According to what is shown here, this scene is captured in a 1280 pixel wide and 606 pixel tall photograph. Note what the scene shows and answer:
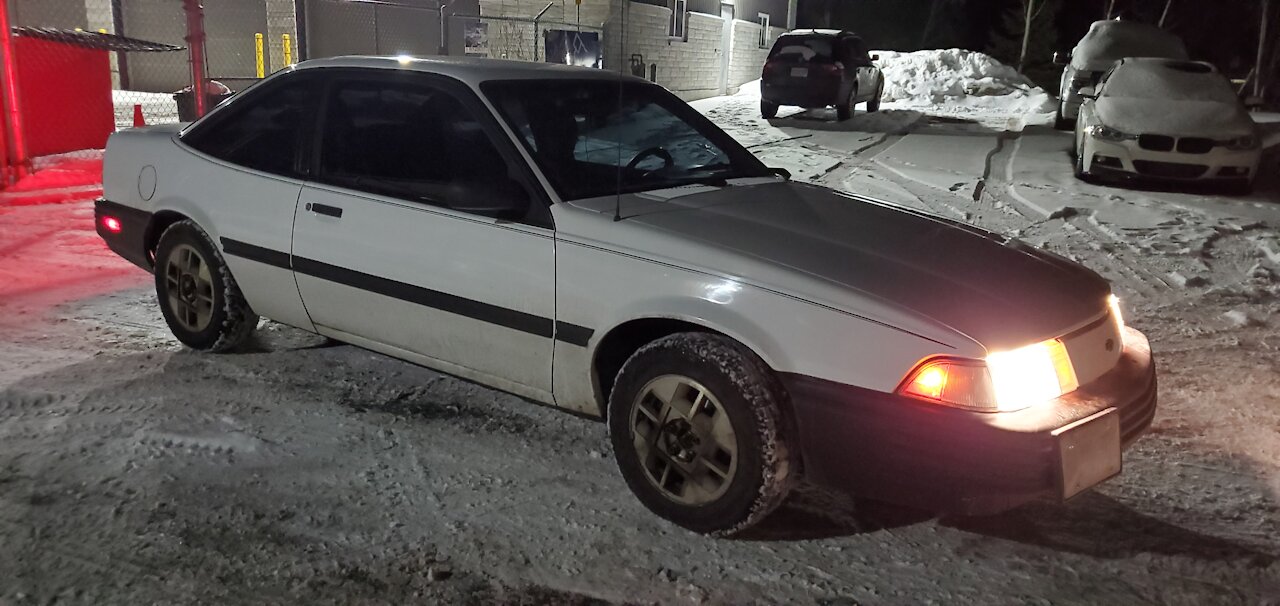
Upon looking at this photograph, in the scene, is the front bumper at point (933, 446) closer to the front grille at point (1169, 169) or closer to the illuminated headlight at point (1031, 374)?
the illuminated headlight at point (1031, 374)

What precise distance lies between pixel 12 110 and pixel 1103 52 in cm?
1615

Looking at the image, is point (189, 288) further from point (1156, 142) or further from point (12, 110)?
point (1156, 142)

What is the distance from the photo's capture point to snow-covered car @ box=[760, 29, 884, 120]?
1698 cm

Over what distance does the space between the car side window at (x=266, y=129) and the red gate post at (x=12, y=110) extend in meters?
5.82

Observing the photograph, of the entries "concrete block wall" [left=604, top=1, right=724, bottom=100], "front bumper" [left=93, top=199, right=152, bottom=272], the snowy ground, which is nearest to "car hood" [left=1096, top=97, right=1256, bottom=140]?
the snowy ground

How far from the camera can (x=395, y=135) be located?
12.6 ft

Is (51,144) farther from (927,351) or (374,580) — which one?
(927,351)

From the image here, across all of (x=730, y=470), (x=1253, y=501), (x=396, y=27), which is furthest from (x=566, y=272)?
(x=396, y=27)

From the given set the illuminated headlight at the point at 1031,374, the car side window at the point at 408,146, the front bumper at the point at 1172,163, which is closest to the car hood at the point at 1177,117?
the front bumper at the point at 1172,163

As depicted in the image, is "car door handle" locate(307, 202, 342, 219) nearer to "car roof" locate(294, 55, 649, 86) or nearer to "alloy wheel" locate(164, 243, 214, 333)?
"car roof" locate(294, 55, 649, 86)

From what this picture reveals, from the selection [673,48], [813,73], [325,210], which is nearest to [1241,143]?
[813,73]

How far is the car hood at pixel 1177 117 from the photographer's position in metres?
10.2

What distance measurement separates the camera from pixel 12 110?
9.08 metres

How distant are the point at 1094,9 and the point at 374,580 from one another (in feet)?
164
